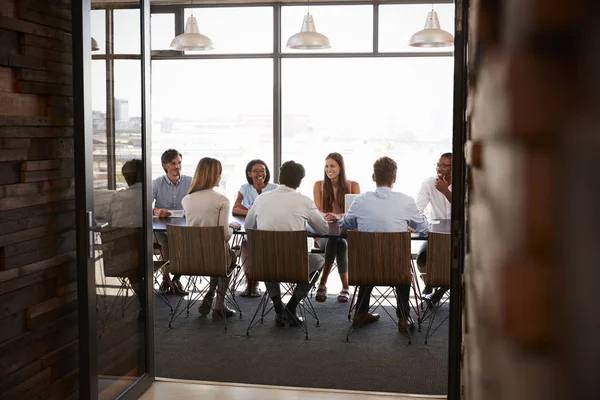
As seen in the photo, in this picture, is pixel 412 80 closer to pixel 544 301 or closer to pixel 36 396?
pixel 36 396

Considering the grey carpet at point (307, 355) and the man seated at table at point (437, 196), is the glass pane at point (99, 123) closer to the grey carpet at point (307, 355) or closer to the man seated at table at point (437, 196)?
the grey carpet at point (307, 355)

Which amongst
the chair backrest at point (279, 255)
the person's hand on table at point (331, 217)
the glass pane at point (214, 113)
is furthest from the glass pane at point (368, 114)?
the chair backrest at point (279, 255)

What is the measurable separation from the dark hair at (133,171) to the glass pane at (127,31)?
58 cm

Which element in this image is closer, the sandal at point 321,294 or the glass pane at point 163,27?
the sandal at point 321,294

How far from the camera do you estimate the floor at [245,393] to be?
4.17 meters

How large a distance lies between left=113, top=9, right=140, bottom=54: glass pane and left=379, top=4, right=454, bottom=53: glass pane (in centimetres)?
510

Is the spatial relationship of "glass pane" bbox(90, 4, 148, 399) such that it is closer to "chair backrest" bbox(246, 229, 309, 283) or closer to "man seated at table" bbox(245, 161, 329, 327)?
"chair backrest" bbox(246, 229, 309, 283)

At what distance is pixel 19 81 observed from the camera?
317cm

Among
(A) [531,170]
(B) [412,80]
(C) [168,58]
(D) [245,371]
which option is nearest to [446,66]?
(B) [412,80]

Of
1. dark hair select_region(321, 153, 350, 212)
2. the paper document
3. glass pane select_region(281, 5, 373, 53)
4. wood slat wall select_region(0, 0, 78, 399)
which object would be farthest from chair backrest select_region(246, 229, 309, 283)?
glass pane select_region(281, 5, 373, 53)

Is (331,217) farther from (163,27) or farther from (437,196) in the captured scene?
(163,27)

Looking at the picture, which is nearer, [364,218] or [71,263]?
[71,263]

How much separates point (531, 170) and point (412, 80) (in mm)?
8957

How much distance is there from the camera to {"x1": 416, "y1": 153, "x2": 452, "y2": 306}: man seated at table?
666cm
